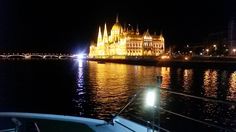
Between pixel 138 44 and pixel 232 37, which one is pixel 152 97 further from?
pixel 138 44

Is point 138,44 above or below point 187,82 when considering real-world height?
above

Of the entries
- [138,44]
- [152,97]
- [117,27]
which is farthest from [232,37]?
[152,97]

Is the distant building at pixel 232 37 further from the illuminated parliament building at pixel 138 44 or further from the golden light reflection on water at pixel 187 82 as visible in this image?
the golden light reflection on water at pixel 187 82

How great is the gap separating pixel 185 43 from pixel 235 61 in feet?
276

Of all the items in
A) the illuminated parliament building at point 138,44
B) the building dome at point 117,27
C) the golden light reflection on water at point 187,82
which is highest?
the building dome at point 117,27

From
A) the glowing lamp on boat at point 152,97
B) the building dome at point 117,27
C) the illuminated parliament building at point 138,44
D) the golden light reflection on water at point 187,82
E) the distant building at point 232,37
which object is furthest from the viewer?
the building dome at point 117,27

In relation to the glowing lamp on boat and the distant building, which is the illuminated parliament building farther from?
the glowing lamp on boat

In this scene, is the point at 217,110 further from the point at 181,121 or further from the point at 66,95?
the point at 66,95

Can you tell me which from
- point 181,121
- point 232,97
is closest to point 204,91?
point 232,97

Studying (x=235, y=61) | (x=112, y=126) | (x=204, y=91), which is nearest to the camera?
(x=112, y=126)

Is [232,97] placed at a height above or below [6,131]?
below

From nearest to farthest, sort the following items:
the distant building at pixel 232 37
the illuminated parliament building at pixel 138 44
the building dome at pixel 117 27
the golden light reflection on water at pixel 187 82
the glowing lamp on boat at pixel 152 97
Answer: the glowing lamp on boat at pixel 152 97, the golden light reflection on water at pixel 187 82, the distant building at pixel 232 37, the illuminated parliament building at pixel 138 44, the building dome at pixel 117 27

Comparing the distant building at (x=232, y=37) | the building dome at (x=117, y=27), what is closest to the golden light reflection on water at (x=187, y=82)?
the distant building at (x=232, y=37)

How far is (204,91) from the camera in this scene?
129 ft
